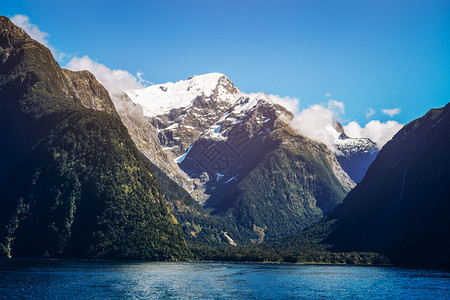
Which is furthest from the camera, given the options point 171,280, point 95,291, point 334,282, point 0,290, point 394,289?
point 334,282

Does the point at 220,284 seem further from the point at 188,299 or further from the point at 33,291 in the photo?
the point at 33,291

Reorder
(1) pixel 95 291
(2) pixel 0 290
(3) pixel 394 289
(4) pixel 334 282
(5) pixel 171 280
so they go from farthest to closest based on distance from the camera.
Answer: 1. (4) pixel 334 282
2. (5) pixel 171 280
3. (3) pixel 394 289
4. (1) pixel 95 291
5. (2) pixel 0 290

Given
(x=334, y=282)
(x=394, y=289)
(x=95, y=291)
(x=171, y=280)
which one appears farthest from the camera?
(x=334, y=282)

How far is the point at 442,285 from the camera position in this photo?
16375 cm

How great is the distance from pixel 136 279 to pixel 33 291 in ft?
148

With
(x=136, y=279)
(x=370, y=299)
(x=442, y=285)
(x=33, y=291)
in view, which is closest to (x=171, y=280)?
(x=136, y=279)

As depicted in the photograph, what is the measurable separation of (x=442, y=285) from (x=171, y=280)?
100 m

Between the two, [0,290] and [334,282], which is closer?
[0,290]

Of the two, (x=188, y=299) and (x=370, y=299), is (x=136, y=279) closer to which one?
(x=188, y=299)

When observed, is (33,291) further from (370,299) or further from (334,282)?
(334,282)

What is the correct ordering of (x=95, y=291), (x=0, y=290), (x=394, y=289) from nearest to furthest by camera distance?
(x=0, y=290) < (x=95, y=291) < (x=394, y=289)

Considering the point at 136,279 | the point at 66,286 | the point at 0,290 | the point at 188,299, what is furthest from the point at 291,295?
the point at 0,290

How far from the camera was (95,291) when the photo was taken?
129 metres

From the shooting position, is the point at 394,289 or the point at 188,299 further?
the point at 394,289
